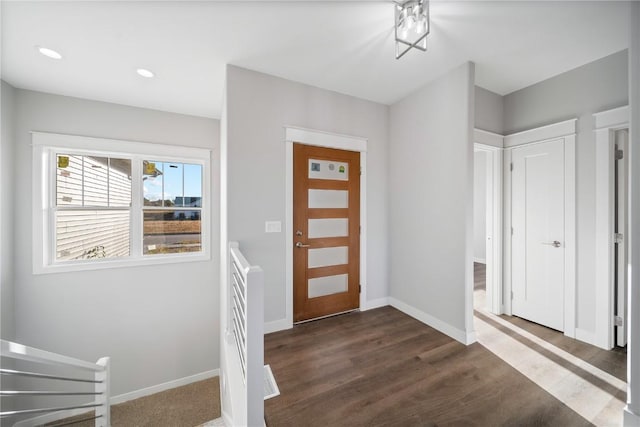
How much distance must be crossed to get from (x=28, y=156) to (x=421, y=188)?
4516 mm

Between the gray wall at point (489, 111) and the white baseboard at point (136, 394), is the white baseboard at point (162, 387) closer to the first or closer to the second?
the white baseboard at point (136, 394)

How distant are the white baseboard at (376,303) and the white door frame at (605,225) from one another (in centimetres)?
190

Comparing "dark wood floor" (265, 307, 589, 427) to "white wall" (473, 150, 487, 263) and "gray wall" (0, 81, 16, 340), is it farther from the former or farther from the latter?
"white wall" (473, 150, 487, 263)

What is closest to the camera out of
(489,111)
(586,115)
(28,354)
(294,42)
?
(28,354)

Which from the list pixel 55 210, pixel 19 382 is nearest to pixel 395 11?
pixel 55 210

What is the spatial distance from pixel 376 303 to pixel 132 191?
12.1ft

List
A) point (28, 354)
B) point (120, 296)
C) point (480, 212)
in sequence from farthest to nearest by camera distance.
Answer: point (480, 212), point (120, 296), point (28, 354)

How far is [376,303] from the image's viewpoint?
312 cm

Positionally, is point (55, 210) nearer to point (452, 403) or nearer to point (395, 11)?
point (395, 11)

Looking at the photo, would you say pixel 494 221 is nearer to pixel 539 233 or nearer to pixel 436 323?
pixel 539 233

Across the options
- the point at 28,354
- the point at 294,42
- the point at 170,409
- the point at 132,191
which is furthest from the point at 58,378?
the point at 294,42

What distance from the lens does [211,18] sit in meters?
1.82

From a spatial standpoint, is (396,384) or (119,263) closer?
(396,384)

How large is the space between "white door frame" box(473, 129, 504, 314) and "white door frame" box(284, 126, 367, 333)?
137cm
